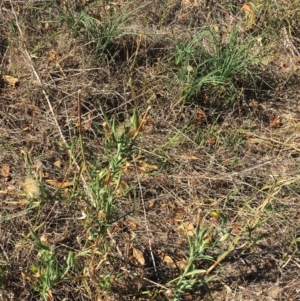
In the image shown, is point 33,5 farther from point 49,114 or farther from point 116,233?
point 116,233

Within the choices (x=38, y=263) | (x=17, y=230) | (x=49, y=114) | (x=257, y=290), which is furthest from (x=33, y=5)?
(x=257, y=290)

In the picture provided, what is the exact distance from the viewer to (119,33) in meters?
3.09

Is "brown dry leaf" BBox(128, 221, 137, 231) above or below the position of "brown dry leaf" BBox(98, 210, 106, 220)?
below

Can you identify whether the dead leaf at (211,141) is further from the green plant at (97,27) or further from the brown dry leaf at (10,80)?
the brown dry leaf at (10,80)

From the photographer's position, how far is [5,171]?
2.58 m

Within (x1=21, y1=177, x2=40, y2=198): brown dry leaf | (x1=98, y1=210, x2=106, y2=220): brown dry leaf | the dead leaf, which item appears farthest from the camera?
the dead leaf

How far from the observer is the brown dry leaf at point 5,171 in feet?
8.44

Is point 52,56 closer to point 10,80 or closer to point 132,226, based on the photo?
point 10,80

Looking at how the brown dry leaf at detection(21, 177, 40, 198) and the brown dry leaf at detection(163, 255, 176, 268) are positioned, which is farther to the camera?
the brown dry leaf at detection(163, 255, 176, 268)

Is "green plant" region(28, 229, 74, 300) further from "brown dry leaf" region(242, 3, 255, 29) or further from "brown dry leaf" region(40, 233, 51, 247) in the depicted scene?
"brown dry leaf" region(242, 3, 255, 29)

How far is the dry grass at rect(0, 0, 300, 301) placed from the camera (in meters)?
2.25

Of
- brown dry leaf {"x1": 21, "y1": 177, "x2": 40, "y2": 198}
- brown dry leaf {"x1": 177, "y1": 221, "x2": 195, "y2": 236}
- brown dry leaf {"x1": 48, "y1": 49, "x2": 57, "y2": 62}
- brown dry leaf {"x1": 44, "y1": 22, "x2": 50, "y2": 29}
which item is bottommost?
brown dry leaf {"x1": 177, "y1": 221, "x2": 195, "y2": 236}

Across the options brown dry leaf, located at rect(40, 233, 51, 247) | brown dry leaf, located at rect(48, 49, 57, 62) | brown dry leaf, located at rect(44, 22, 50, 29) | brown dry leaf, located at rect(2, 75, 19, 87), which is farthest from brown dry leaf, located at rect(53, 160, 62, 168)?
brown dry leaf, located at rect(44, 22, 50, 29)

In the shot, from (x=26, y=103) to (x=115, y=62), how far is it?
592mm
